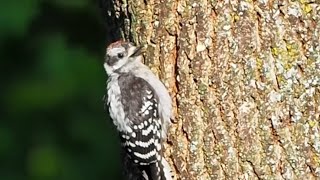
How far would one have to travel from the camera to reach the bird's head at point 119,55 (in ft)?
20.1

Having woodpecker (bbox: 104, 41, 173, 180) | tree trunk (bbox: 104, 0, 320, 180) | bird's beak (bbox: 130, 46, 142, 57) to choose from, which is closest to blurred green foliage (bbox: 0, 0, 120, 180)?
woodpecker (bbox: 104, 41, 173, 180)

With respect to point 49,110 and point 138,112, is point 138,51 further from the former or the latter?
point 49,110

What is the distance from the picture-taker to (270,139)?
570 cm

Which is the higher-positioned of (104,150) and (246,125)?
(246,125)

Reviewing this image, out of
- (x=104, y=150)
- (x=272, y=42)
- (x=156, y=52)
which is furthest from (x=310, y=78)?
(x=104, y=150)

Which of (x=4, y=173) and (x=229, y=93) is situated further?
(x=4, y=173)

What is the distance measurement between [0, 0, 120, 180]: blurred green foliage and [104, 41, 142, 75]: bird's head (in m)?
3.47

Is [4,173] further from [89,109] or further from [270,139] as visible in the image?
[270,139]

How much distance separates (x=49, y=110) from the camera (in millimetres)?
11125

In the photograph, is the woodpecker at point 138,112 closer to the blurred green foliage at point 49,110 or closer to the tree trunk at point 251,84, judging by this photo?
the tree trunk at point 251,84

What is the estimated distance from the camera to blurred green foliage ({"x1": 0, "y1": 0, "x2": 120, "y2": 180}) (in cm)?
1077

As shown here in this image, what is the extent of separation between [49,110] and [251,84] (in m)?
5.64

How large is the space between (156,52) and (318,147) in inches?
39.4

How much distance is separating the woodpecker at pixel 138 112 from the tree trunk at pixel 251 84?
0.90 feet
